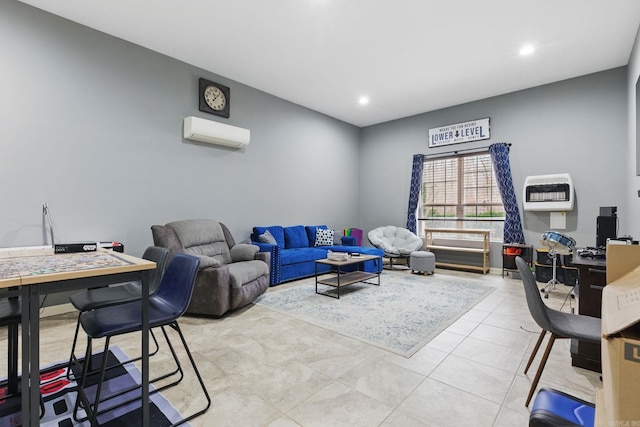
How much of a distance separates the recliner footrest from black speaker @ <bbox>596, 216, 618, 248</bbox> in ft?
10.2

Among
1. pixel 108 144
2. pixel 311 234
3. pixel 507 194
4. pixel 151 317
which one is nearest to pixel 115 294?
pixel 151 317

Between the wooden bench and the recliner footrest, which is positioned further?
the wooden bench

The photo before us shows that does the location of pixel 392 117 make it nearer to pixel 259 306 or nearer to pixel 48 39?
pixel 259 306

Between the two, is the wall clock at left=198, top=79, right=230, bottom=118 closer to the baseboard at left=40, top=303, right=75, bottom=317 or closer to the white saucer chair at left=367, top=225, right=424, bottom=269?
the baseboard at left=40, top=303, right=75, bottom=317

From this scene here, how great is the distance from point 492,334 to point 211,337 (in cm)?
256

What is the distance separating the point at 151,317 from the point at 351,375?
133 cm

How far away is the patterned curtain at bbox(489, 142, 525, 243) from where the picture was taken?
5270 mm

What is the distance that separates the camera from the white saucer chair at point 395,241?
19.2 ft

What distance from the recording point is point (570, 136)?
486 centimetres

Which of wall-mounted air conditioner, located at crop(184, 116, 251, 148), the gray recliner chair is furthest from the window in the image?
the gray recliner chair

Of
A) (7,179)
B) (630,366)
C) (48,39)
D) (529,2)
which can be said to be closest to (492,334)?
(630,366)

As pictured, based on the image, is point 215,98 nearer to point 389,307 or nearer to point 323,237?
point 323,237

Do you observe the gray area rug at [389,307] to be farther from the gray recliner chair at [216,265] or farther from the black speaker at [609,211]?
the black speaker at [609,211]

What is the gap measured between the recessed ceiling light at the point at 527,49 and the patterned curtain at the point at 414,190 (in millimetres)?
2626
